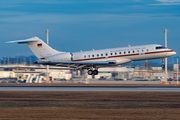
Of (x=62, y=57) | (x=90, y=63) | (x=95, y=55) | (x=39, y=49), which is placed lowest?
(x=90, y=63)

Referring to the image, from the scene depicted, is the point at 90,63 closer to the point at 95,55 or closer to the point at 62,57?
the point at 95,55

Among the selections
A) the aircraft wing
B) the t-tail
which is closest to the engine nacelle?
the aircraft wing

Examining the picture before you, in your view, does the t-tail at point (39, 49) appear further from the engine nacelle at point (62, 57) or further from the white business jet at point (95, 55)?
the engine nacelle at point (62, 57)

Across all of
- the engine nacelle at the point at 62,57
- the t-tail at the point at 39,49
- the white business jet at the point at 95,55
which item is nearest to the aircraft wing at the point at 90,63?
the white business jet at the point at 95,55

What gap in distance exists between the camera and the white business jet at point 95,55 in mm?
62625

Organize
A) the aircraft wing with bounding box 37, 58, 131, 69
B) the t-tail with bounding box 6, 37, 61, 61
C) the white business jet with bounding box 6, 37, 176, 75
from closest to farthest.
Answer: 1. the white business jet with bounding box 6, 37, 176, 75
2. the aircraft wing with bounding box 37, 58, 131, 69
3. the t-tail with bounding box 6, 37, 61, 61

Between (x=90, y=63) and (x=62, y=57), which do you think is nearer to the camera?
(x=90, y=63)

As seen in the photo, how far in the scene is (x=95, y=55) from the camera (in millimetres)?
65312

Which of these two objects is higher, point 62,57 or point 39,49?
point 39,49

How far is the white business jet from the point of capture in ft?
205

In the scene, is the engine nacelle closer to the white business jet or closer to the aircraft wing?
the white business jet

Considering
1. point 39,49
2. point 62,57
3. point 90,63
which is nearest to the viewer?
point 90,63

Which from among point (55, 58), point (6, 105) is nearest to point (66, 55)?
point (55, 58)

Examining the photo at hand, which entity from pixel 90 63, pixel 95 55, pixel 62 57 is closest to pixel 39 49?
pixel 62 57
